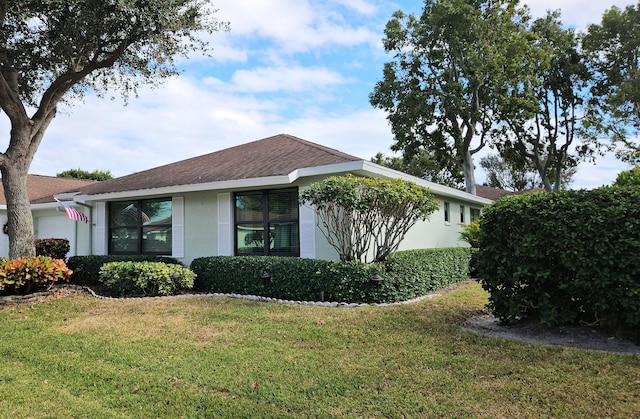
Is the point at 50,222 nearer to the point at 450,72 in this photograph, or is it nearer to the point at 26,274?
the point at 26,274

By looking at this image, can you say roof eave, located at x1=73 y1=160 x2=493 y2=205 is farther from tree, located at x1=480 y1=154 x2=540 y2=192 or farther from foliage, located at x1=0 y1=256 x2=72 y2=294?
tree, located at x1=480 y1=154 x2=540 y2=192

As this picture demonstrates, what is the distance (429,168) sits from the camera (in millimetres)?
33312

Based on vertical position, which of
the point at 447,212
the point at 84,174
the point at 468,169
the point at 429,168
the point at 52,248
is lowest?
the point at 52,248

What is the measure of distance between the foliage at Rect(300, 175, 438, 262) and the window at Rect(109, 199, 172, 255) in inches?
200

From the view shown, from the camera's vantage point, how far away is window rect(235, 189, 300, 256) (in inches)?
370

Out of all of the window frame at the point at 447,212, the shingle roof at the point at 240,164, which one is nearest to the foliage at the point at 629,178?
the shingle roof at the point at 240,164

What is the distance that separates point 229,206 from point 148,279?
2520 mm

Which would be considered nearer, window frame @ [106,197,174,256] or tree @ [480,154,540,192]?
window frame @ [106,197,174,256]

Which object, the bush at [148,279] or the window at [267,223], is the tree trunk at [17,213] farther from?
the window at [267,223]

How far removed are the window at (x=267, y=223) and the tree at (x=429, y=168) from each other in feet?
63.1

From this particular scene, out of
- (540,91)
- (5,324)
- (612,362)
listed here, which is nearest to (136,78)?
(5,324)

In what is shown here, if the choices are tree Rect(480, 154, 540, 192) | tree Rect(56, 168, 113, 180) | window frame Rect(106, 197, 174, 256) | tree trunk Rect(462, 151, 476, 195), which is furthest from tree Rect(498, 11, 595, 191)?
tree Rect(56, 168, 113, 180)

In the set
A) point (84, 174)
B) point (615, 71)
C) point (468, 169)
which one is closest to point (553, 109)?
point (615, 71)

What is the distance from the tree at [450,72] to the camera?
21.8 meters
